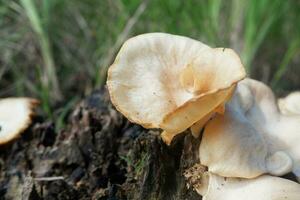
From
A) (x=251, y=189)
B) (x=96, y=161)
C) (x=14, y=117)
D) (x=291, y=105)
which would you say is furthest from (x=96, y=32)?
(x=251, y=189)

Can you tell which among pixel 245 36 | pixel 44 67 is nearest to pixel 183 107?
pixel 245 36

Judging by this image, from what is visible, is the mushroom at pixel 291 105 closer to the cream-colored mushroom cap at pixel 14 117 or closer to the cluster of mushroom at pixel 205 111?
the cluster of mushroom at pixel 205 111

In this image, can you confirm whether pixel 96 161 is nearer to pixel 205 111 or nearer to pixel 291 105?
pixel 205 111

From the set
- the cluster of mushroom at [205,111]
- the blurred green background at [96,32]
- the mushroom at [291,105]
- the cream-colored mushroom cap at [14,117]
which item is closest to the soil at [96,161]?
the cream-colored mushroom cap at [14,117]

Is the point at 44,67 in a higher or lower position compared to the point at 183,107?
lower

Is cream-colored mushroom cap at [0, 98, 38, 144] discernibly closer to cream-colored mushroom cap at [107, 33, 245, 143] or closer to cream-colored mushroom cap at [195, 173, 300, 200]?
cream-colored mushroom cap at [107, 33, 245, 143]

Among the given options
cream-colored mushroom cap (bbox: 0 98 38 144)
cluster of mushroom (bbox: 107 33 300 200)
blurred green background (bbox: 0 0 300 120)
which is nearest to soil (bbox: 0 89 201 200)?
cream-colored mushroom cap (bbox: 0 98 38 144)

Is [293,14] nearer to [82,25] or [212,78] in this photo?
[82,25]
